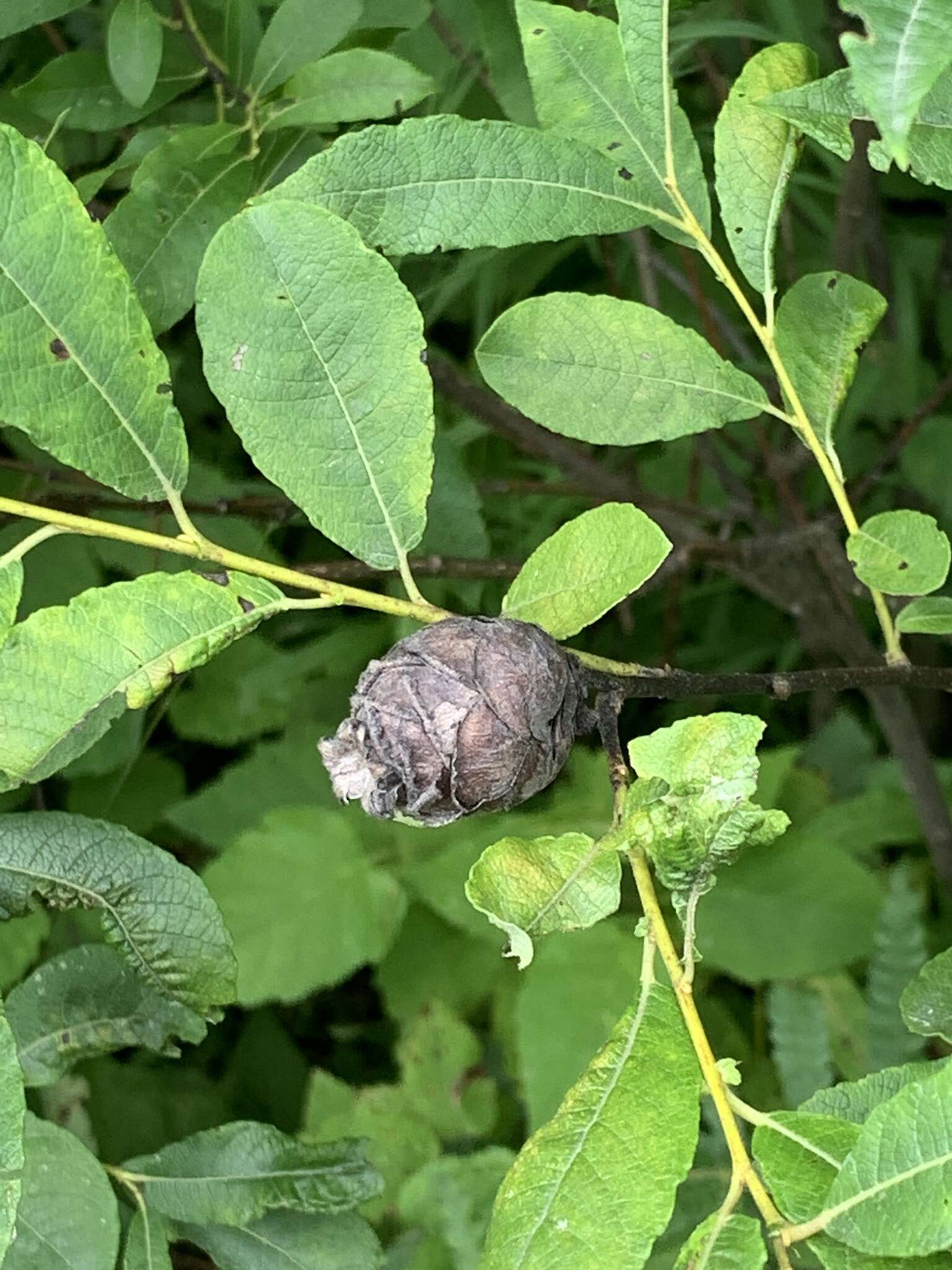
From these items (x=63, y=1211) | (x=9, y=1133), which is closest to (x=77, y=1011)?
(x=63, y=1211)

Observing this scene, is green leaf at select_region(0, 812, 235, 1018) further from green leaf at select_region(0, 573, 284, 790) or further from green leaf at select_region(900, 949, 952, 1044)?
green leaf at select_region(900, 949, 952, 1044)

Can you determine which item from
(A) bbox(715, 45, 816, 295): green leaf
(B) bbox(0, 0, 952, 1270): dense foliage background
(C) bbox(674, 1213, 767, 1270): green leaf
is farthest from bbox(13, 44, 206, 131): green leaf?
(C) bbox(674, 1213, 767, 1270): green leaf

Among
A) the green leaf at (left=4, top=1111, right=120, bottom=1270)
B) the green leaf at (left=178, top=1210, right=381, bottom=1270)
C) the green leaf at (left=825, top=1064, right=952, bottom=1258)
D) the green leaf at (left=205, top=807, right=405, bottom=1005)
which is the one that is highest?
the green leaf at (left=825, top=1064, right=952, bottom=1258)

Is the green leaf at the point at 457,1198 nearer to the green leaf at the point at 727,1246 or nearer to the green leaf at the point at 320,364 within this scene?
the green leaf at the point at 727,1246

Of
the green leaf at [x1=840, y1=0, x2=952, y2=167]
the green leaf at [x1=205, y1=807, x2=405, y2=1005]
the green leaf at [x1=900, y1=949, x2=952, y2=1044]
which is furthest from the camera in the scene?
the green leaf at [x1=205, y1=807, x2=405, y2=1005]

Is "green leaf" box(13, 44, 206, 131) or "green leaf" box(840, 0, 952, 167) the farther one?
"green leaf" box(13, 44, 206, 131)

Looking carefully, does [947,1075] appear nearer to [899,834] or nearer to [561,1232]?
[561,1232]

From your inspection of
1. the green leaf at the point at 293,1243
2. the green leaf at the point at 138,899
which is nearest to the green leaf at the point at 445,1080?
the green leaf at the point at 293,1243
